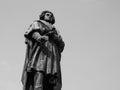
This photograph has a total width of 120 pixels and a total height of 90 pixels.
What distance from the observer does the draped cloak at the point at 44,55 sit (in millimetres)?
11398

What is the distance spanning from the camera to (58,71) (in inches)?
457

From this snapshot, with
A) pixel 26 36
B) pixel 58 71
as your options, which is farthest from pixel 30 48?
pixel 58 71

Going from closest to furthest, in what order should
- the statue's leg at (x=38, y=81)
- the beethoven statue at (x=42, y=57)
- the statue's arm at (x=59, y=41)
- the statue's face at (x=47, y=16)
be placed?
the statue's leg at (x=38, y=81)
the beethoven statue at (x=42, y=57)
the statue's arm at (x=59, y=41)
the statue's face at (x=47, y=16)

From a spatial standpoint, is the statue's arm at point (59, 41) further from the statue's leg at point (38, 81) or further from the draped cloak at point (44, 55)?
the statue's leg at point (38, 81)

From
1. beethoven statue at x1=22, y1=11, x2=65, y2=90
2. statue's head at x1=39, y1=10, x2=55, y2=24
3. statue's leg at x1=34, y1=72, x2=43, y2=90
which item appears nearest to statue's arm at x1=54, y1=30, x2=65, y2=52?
beethoven statue at x1=22, y1=11, x2=65, y2=90

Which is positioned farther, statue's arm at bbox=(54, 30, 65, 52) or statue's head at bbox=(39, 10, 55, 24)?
statue's head at bbox=(39, 10, 55, 24)

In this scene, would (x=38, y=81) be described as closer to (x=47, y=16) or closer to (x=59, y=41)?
(x=59, y=41)

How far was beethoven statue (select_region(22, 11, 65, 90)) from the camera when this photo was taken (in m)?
11.3

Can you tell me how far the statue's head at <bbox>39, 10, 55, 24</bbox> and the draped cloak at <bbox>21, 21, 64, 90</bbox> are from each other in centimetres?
44

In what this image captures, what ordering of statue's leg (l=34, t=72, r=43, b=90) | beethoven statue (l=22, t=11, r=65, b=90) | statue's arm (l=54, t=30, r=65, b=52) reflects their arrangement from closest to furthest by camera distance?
statue's leg (l=34, t=72, r=43, b=90), beethoven statue (l=22, t=11, r=65, b=90), statue's arm (l=54, t=30, r=65, b=52)

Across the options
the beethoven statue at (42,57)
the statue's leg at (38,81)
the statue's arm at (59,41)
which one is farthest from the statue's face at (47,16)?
the statue's leg at (38,81)

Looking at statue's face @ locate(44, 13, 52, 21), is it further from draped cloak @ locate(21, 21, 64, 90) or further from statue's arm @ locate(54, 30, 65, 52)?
statue's arm @ locate(54, 30, 65, 52)

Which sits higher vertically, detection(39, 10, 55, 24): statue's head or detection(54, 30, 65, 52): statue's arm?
detection(39, 10, 55, 24): statue's head

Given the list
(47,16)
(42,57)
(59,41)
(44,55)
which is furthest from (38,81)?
(47,16)
